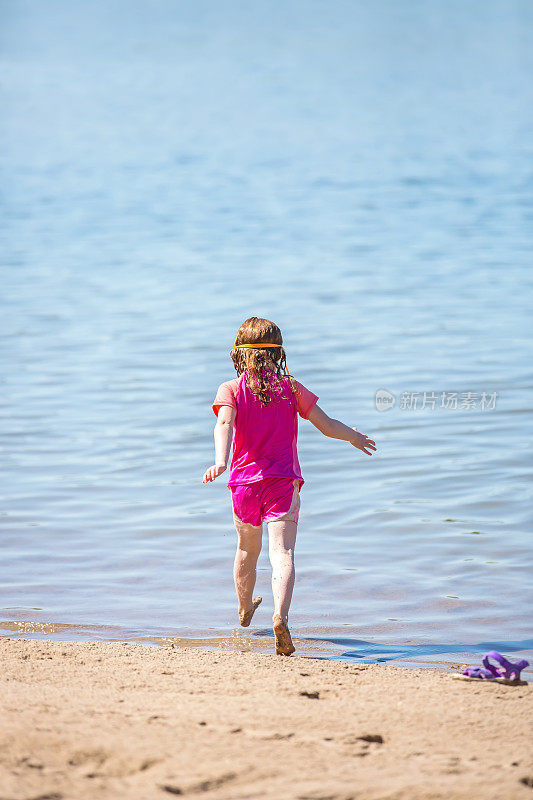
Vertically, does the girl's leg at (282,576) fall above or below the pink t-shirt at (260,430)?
below

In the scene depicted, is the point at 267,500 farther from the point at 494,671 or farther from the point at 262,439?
the point at 494,671

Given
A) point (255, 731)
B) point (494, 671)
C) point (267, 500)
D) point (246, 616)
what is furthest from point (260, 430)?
point (255, 731)

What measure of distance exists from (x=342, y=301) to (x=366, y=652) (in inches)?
452

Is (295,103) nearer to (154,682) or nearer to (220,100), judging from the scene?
(220,100)

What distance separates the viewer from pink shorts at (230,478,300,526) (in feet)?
14.4

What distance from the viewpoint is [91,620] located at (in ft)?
16.2

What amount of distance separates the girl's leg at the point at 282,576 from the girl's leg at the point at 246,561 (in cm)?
12

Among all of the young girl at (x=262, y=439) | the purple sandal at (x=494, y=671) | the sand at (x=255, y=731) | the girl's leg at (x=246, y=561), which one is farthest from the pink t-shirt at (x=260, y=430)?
the purple sandal at (x=494, y=671)

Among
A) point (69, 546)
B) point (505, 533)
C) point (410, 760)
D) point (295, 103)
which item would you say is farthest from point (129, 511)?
point (295, 103)

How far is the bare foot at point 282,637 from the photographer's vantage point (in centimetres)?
415

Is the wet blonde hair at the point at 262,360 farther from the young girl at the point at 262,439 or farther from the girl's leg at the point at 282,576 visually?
the girl's leg at the point at 282,576

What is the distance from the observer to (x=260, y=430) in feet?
14.6

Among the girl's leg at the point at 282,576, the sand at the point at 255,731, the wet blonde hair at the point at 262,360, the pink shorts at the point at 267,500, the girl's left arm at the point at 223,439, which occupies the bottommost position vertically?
the sand at the point at 255,731

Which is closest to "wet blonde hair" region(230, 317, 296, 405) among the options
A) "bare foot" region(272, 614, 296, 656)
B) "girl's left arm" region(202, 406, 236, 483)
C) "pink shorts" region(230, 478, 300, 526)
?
"girl's left arm" region(202, 406, 236, 483)
